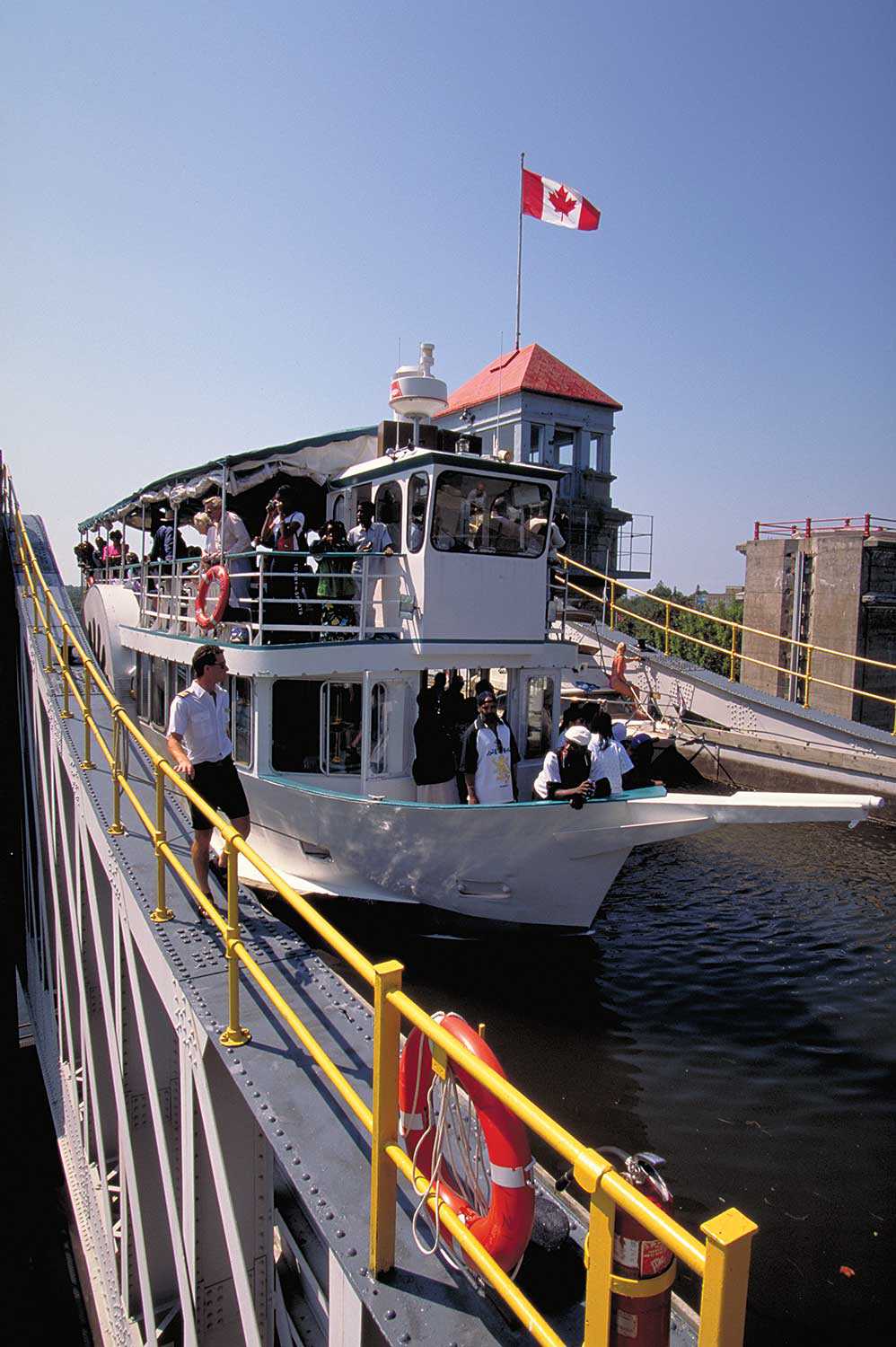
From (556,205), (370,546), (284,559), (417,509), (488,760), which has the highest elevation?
(556,205)

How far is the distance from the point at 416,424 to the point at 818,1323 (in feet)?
34.5

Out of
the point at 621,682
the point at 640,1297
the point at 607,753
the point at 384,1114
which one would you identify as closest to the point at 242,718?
the point at 607,753

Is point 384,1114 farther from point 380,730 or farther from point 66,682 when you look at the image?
point 66,682

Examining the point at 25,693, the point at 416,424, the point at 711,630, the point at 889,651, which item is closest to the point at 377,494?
the point at 416,424

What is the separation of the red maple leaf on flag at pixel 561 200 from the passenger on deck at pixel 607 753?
44.1ft

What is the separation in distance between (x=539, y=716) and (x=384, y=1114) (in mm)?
9296

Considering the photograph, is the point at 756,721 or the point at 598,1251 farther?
the point at 756,721

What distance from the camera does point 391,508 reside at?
11117 millimetres

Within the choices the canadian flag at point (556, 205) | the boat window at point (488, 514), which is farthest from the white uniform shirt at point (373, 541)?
the canadian flag at point (556, 205)

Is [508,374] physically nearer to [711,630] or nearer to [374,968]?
[374,968]

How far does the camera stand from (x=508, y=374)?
1277 inches

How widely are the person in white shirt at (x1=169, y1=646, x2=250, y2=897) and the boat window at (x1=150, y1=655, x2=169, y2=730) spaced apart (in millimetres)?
8324

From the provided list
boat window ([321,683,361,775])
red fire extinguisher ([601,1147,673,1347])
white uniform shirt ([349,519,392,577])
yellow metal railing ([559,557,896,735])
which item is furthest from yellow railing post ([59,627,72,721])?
red fire extinguisher ([601,1147,673,1347])

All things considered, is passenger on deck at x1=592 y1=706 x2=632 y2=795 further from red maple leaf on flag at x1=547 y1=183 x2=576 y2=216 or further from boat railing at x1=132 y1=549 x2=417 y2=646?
red maple leaf on flag at x1=547 y1=183 x2=576 y2=216
